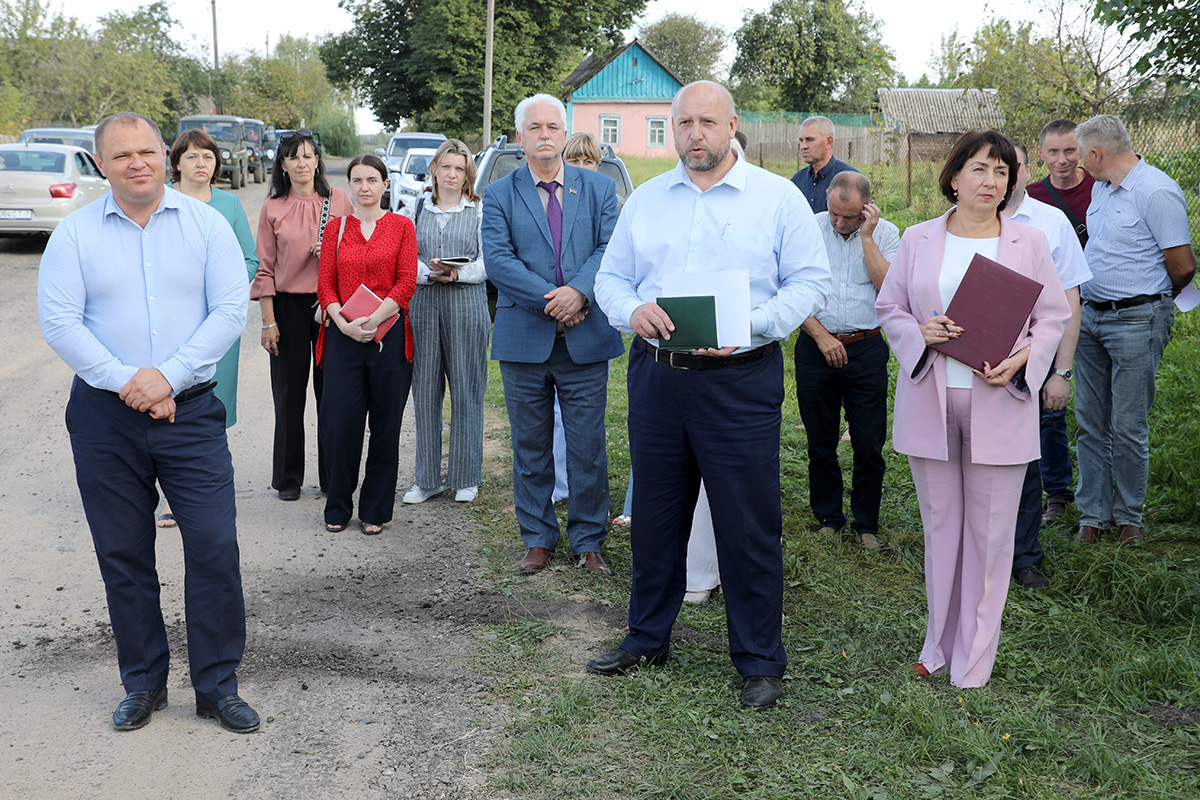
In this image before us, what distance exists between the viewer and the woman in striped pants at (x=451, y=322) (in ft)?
20.8

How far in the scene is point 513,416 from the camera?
5531 millimetres

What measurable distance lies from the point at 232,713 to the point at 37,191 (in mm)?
15022

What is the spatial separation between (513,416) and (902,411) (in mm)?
2167

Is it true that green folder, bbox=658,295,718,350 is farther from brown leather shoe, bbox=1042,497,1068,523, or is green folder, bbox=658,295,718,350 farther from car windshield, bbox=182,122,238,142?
car windshield, bbox=182,122,238,142

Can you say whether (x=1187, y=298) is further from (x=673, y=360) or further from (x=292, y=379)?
(x=292, y=379)

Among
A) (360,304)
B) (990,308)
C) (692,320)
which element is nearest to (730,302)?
(692,320)

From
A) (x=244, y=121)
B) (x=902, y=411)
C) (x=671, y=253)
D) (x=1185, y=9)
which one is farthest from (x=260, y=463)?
(x=244, y=121)

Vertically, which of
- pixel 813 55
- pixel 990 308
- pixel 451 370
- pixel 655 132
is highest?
pixel 813 55

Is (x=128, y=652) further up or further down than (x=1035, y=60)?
further down

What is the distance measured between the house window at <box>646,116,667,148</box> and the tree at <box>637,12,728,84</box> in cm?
3138

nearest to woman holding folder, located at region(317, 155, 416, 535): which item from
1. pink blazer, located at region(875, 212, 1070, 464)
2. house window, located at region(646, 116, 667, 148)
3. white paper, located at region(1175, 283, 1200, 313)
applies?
pink blazer, located at region(875, 212, 1070, 464)

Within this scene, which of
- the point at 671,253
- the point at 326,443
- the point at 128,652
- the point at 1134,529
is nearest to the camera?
the point at 128,652

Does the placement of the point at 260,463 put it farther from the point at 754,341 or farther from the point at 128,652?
the point at 754,341

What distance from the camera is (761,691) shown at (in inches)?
155
